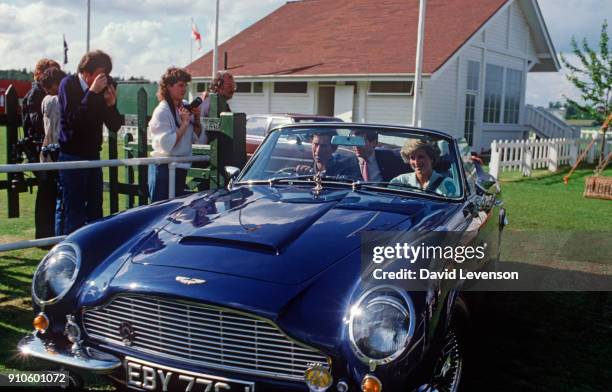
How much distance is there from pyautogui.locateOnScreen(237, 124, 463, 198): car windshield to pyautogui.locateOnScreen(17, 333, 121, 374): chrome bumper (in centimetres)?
189

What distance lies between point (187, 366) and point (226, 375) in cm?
20

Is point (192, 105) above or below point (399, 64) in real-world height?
below

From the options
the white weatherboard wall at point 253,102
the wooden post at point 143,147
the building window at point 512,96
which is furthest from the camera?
the building window at point 512,96

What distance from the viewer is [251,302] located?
2.65m

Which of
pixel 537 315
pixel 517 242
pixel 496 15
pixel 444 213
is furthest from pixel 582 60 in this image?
pixel 444 213

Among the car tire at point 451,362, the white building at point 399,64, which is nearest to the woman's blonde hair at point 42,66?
the car tire at point 451,362

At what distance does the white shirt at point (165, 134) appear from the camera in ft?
19.3

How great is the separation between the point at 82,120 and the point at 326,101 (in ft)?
61.9

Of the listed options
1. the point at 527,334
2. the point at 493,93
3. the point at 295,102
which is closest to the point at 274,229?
the point at 527,334

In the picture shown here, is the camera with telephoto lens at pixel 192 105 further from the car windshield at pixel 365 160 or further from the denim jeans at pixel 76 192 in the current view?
the car windshield at pixel 365 160

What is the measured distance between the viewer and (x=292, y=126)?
15.5 ft

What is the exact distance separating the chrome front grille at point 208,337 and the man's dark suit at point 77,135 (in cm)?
314

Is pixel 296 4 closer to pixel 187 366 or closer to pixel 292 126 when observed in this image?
pixel 292 126

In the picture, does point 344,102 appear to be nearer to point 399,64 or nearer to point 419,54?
point 399,64
